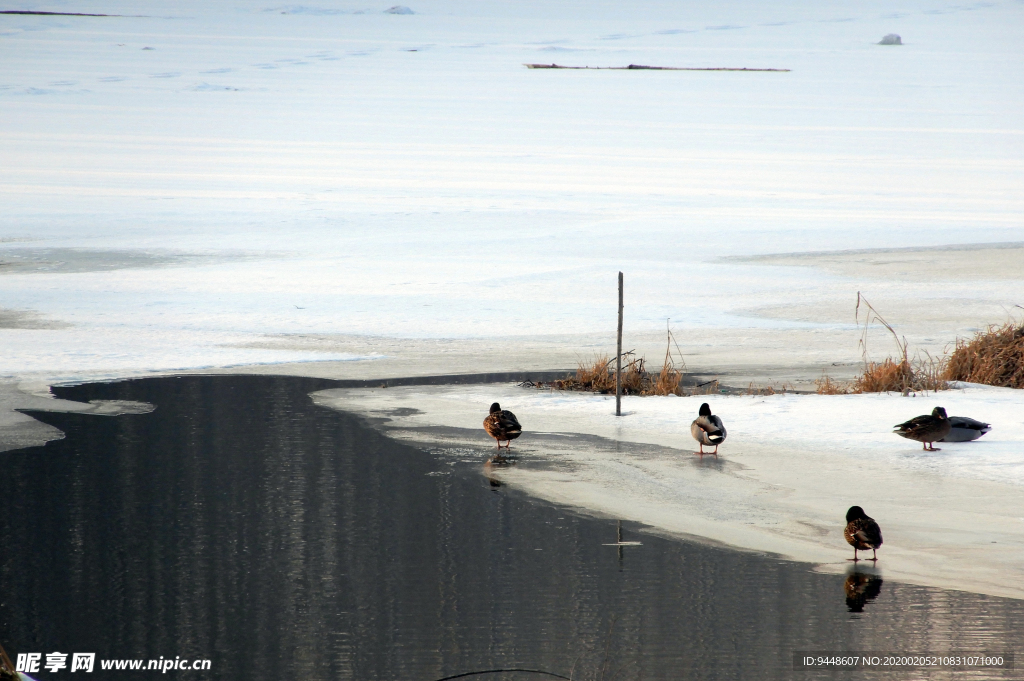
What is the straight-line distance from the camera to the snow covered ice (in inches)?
547

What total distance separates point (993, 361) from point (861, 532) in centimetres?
610

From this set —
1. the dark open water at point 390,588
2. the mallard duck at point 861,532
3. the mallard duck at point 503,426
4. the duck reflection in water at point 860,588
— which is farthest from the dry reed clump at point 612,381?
the duck reflection in water at point 860,588

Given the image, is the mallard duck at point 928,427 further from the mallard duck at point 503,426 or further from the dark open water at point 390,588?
the mallard duck at point 503,426

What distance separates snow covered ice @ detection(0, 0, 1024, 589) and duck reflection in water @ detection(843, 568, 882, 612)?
32 centimetres

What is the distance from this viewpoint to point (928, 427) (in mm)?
8312

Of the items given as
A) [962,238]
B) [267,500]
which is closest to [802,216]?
[962,238]

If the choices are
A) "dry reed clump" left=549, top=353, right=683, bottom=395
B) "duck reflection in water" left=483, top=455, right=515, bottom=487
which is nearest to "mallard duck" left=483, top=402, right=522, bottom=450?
"duck reflection in water" left=483, top=455, right=515, bottom=487

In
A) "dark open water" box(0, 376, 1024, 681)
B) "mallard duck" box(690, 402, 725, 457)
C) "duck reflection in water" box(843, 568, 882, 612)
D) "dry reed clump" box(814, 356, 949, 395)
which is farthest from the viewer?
"dry reed clump" box(814, 356, 949, 395)

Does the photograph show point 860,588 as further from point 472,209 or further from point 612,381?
point 472,209

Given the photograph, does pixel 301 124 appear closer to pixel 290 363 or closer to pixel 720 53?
pixel 290 363

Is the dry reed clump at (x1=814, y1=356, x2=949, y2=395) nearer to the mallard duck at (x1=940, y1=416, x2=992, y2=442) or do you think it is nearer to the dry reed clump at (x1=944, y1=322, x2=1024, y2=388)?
the dry reed clump at (x1=944, y1=322, x2=1024, y2=388)

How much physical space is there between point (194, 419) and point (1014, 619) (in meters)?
6.79

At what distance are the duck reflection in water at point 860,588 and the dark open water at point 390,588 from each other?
19 mm

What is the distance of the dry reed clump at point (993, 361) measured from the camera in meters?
11.3
